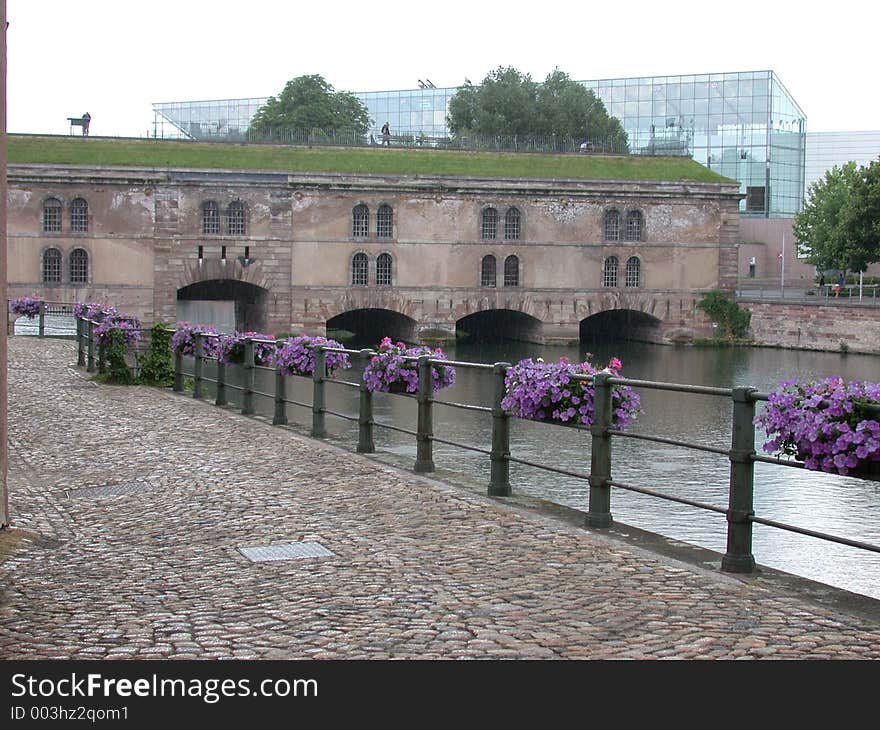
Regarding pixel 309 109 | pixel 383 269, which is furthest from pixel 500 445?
pixel 309 109

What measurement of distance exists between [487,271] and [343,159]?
306 inches

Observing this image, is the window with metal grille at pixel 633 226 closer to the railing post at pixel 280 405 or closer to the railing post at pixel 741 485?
the railing post at pixel 280 405

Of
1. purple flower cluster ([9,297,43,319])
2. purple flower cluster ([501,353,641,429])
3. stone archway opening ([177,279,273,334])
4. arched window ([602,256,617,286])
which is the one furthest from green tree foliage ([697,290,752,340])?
purple flower cluster ([501,353,641,429])

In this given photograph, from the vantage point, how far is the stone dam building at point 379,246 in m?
52.0

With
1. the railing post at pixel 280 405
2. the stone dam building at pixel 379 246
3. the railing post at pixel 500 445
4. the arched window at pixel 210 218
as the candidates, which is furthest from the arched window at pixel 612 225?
the railing post at pixel 500 445

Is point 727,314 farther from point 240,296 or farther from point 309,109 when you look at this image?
point 309,109

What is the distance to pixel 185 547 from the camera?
7.98 m

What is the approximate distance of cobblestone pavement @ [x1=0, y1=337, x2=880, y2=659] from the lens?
18.4 feet

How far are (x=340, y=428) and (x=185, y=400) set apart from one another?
18.5 ft

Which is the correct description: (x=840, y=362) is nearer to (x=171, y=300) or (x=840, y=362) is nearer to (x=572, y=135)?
(x=171, y=300)

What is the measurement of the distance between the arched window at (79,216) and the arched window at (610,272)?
21847 mm

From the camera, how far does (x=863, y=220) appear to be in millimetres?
56688
